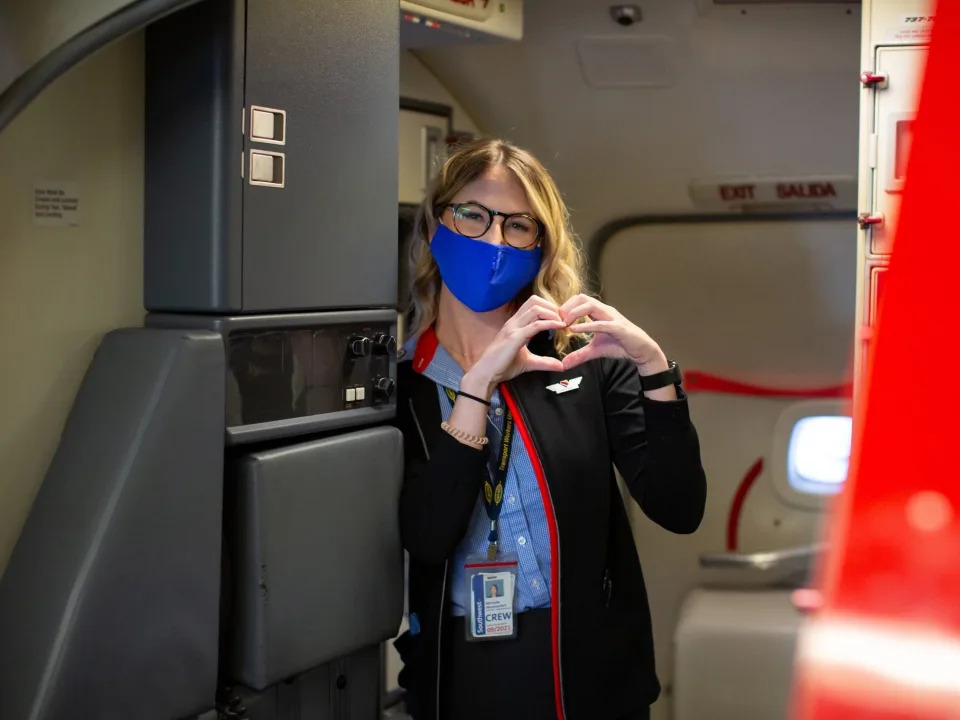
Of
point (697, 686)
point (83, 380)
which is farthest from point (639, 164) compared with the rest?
point (83, 380)

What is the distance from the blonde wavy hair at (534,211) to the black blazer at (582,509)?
0.40 feet

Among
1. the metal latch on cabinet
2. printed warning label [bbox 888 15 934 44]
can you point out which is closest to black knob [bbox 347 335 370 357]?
the metal latch on cabinet

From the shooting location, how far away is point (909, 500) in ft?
1.24

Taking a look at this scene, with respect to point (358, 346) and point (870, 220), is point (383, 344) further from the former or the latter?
point (870, 220)

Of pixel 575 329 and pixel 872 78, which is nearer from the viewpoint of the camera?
pixel 575 329

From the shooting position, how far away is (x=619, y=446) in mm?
2189

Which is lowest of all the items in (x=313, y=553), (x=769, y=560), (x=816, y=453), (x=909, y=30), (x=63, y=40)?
(x=769, y=560)

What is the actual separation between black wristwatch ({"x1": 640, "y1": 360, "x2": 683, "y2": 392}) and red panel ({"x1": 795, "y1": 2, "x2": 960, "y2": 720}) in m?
1.65

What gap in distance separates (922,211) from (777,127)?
3.57 metres

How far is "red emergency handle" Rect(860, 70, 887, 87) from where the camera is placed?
2611 millimetres

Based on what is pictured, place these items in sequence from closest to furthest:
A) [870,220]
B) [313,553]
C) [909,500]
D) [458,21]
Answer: [909,500] < [313,553] < [870,220] < [458,21]

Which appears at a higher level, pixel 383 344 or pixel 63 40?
pixel 63 40

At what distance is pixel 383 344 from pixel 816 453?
254 cm

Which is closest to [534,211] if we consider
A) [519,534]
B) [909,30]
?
[519,534]
